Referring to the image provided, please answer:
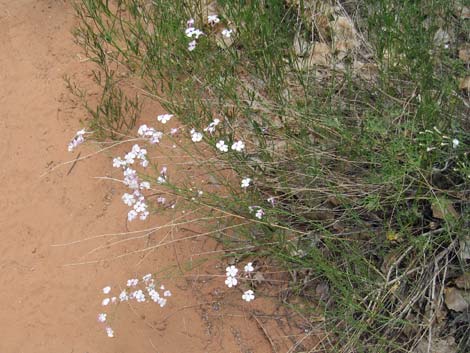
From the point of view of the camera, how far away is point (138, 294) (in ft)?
9.43

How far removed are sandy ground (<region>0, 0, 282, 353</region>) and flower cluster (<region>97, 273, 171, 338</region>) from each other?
0.15 ft

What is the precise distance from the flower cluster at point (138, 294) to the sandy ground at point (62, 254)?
1.8 inches

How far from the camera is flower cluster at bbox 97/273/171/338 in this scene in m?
2.88

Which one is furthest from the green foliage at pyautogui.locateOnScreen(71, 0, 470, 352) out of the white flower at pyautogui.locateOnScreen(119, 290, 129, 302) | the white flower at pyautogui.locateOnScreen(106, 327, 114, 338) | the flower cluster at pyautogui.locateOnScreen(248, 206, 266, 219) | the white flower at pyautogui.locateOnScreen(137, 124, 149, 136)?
the white flower at pyautogui.locateOnScreen(106, 327, 114, 338)

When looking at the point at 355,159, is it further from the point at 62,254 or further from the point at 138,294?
the point at 62,254

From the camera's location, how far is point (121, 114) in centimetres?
371

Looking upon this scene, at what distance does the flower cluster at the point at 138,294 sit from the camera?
113 inches

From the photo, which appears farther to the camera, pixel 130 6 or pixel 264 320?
pixel 130 6

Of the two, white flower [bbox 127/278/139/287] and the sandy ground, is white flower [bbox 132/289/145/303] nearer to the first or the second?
white flower [bbox 127/278/139/287]

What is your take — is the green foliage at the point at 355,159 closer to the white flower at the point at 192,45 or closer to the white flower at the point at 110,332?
the white flower at the point at 192,45

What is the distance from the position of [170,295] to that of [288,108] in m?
1.05

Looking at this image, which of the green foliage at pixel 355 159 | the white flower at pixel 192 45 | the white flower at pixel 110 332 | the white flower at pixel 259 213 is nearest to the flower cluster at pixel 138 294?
the white flower at pixel 110 332

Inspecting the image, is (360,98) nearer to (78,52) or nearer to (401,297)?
(401,297)

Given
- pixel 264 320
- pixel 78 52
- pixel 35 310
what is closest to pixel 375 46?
pixel 264 320
